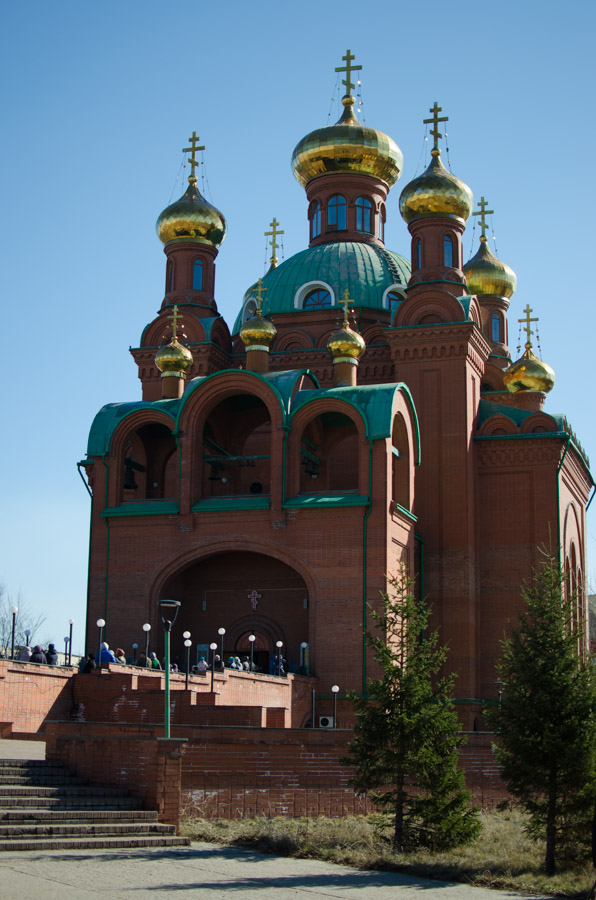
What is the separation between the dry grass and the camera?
12016 mm

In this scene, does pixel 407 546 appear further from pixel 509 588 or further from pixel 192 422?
pixel 192 422

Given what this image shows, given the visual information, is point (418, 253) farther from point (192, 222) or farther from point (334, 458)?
point (192, 222)

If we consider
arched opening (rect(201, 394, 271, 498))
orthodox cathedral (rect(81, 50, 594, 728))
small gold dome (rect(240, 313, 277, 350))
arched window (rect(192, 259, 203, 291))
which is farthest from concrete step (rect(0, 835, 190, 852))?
arched window (rect(192, 259, 203, 291))

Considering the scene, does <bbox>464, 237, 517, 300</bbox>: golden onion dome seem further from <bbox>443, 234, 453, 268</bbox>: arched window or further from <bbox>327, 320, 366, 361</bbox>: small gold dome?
<bbox>327, 320, 366, 361</bbox>: small gold dome

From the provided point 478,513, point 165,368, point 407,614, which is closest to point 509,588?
point 478,513

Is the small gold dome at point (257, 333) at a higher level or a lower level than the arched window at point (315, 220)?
lower

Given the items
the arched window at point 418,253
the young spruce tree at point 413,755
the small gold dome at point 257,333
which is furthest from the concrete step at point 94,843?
the arched window at point 418,253

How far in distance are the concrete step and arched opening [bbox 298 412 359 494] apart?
50.9 feet

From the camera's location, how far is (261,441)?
32.3 metres

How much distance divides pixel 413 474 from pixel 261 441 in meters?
6.11

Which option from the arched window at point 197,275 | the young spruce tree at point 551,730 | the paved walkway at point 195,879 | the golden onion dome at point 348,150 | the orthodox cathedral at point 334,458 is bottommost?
the paved walkway at point 195,879

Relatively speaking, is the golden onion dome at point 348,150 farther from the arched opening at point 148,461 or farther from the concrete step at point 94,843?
the concrete step at point 94,843

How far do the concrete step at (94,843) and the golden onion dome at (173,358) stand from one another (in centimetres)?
1763

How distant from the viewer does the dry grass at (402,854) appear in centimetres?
1202
